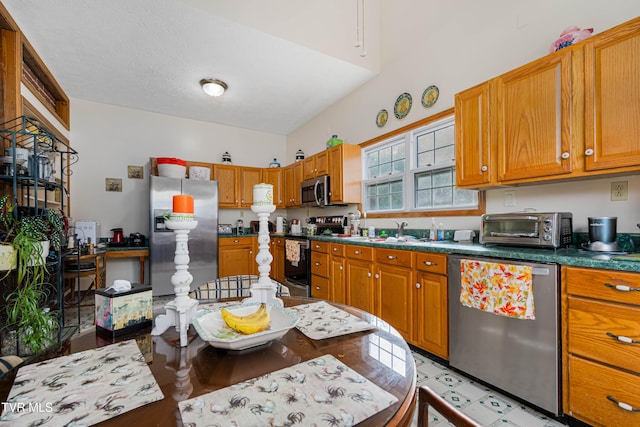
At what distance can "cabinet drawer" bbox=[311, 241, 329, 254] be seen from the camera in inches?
134

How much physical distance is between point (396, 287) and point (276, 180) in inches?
145

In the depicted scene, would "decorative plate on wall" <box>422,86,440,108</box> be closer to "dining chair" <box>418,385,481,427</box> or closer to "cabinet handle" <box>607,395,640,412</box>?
"cabinet handle" <box>607,395,640,412</box>

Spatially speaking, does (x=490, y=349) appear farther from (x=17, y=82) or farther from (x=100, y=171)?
(x=100, y=171)

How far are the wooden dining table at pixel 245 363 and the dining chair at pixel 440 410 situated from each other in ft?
0.26

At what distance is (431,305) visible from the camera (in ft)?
7.14

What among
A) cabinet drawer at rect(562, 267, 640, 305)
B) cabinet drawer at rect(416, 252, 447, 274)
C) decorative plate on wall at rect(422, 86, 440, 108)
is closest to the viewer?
cabinet drawer at rect(562, 267, 640, 305)

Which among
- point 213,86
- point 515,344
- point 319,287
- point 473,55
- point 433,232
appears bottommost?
point 319,287

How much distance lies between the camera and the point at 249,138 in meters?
5.64

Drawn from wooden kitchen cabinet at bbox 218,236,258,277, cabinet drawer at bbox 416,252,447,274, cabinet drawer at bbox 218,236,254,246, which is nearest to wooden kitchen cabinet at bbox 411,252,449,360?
cabinet drawer at bbox 416,252,447,274

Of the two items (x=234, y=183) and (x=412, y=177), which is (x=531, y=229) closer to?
(x=412, y=177)

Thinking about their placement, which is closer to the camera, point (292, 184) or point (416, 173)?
point (416, 173)

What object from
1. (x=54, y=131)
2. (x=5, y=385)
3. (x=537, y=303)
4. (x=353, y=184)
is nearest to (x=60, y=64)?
(x=54, y=131)

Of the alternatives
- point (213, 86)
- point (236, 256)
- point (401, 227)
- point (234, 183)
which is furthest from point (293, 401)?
point (234, 183)

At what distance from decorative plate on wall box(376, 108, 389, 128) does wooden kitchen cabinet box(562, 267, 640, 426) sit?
2562 mm
